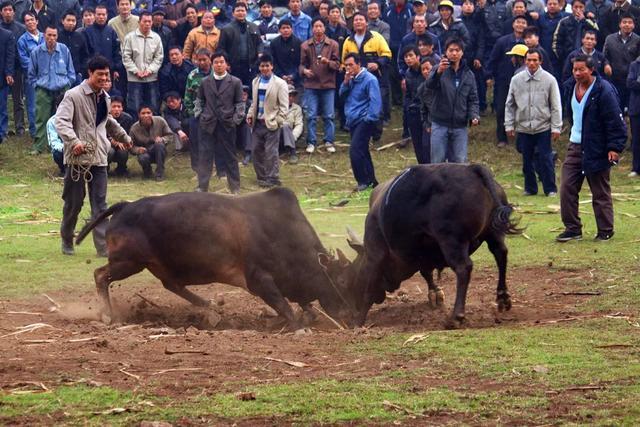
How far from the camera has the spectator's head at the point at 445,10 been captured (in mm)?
22531

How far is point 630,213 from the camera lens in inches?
680

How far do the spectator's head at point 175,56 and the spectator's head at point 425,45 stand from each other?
198 inches

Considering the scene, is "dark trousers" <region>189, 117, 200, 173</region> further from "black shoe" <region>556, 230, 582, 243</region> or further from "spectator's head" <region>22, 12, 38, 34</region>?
"black shoe" <region>556, 230, 582, 243</region>

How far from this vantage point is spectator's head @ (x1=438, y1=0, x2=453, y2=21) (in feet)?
73.9

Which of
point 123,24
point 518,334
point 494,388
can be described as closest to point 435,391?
point 494,388

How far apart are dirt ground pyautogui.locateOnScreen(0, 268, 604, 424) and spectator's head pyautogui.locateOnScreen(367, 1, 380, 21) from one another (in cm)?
1044

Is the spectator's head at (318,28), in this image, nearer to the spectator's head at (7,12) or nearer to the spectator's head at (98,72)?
the spectator's head at (7,12)

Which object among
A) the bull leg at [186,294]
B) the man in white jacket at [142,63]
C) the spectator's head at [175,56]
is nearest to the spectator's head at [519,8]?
the spectator's head at [175,56]

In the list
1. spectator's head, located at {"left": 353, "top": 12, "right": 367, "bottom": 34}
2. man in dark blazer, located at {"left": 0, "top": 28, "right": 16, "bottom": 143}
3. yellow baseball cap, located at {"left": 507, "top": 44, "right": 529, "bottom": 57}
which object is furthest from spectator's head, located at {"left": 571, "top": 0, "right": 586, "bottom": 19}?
man in dark blazer, located at {"left": 0, "top": 28, "right": 16, "bottom": 143}

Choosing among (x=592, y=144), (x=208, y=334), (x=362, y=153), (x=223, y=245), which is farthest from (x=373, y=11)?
(x=208, y=334)

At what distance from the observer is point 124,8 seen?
23.2m

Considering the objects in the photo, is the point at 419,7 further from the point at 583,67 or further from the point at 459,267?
the point at 459,267

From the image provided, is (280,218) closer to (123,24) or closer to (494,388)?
(494,388)

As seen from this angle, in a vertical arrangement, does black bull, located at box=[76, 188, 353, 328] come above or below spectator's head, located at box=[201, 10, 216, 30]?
below
